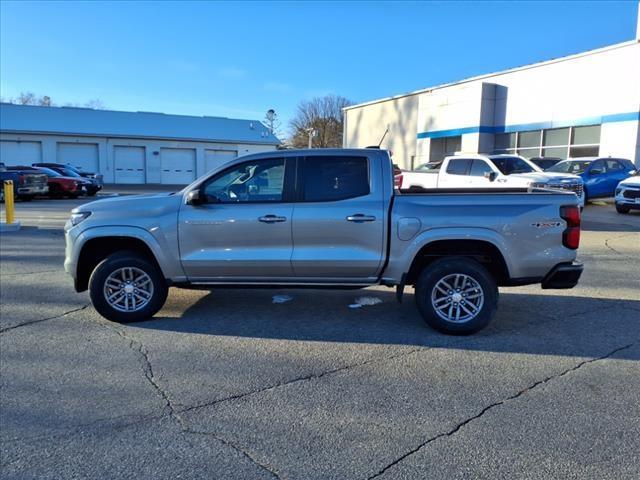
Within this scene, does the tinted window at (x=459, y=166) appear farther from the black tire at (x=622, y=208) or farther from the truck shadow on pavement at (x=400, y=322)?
the truck shadow on pavement at (x=400, y=322)

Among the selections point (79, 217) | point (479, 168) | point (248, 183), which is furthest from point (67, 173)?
point (248, 183)

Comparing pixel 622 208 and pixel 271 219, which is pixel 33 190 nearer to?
pixel 271 219

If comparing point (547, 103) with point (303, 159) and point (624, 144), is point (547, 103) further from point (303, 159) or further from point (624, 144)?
point (303, 159)

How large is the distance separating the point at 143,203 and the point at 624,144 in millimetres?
24111

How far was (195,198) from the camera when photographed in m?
5.50

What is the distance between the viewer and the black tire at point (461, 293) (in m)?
5.25

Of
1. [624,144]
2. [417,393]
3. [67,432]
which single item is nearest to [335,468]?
[417,393]

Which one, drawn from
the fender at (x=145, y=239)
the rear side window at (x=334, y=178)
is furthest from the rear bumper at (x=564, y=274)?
the fender at (x=145, y=239)

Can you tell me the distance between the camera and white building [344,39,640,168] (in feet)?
77.7

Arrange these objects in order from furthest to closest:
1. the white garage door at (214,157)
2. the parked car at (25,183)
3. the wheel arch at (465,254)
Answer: the white garage door at (214,157)
the parked car at (25,183)
the wheel arch at (465,254)

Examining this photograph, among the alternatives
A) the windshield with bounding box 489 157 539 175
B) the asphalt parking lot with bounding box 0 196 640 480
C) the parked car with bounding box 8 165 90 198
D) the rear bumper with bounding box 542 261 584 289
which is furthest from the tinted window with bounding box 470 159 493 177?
the parked car with bounding box 8 165 90 198

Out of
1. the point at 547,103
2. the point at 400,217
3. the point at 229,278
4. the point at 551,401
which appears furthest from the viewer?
the point at 547,103

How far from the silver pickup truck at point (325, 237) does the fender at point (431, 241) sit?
1cm

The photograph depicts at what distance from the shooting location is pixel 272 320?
5.87 metres
